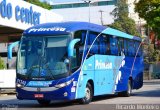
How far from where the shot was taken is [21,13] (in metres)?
33.1

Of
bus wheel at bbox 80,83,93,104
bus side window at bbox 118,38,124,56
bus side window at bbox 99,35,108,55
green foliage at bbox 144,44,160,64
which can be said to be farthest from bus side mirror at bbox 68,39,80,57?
green foliage at bbox 144,44,160,64

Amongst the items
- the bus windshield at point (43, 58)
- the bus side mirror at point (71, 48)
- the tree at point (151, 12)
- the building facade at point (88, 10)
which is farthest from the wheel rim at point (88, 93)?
the building facade at point (88, 10)

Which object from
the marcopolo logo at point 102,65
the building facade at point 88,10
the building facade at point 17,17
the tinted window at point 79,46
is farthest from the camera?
the building facade at point 88,10

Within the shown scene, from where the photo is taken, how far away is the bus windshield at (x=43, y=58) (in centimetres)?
1678

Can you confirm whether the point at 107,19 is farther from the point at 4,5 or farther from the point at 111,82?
the point at 111,82

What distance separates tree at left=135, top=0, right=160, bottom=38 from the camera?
33594 millimetres

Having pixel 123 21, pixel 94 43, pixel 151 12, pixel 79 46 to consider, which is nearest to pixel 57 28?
pixel 79 46

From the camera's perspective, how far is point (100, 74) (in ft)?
64.3

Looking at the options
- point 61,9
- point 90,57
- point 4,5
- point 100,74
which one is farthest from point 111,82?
point 61,9

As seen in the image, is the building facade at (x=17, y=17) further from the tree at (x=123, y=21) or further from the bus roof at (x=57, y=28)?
the tree at (x=123, y=21)

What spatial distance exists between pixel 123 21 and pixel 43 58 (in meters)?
67.7

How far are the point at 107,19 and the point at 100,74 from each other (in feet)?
280

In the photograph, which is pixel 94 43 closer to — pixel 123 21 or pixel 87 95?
pixel 87 95

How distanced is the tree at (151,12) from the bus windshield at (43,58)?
57.0ft
